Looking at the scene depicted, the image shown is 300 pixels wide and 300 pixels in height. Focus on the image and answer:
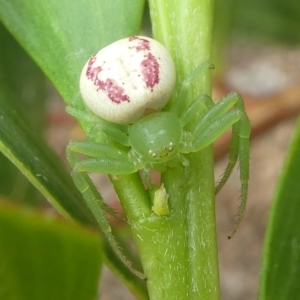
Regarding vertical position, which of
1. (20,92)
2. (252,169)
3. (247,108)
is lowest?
(252,169)

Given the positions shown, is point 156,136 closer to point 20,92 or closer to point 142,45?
point 142,45

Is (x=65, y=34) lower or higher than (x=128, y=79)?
higher

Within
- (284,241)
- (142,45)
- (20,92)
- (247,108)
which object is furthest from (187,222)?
(247,108)

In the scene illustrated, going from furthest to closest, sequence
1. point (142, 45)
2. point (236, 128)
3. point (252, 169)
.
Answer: point (252, 169) < point (236, 128) < point (142, 45)

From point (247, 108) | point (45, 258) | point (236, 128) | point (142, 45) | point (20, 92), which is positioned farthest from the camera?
point (247, 108)

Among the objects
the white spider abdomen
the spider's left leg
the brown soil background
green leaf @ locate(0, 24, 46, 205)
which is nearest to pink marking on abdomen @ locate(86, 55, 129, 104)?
the white spider abdomen

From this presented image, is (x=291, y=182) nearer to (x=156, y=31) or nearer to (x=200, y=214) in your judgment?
(x=200, y=214)
